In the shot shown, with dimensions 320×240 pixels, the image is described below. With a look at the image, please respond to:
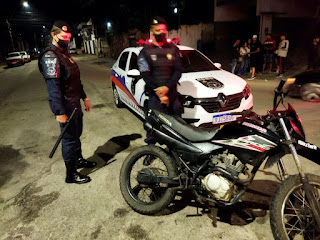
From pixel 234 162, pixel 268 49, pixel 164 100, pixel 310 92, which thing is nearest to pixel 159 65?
pixel 164 100

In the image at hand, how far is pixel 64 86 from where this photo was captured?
3.12m

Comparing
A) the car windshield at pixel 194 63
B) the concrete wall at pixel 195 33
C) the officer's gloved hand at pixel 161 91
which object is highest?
the concrete wall at pixel 195 33

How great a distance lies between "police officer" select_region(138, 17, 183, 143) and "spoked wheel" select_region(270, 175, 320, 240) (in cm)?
194

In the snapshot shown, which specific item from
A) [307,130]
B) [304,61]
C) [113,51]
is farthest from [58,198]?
[113,51]

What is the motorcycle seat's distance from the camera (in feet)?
7.68

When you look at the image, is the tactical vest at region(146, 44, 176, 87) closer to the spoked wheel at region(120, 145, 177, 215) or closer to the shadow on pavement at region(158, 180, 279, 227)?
the spoked wheel at region(120, 145, 177, 215)

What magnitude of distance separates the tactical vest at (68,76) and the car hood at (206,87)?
1721mm

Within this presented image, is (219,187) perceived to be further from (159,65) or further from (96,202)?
(159,65)

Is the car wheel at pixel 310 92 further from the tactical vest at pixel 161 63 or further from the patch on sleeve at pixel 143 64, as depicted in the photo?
the patch on sleeve at pixel 143 64

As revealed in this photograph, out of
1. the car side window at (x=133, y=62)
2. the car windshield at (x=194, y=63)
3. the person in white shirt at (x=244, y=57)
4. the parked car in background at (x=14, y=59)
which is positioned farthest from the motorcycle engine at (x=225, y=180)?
the parked car in background at (x=14, y=59)

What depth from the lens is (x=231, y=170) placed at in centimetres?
227

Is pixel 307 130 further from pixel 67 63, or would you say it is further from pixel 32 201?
pixel 32 201

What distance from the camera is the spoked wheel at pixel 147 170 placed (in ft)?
8.64

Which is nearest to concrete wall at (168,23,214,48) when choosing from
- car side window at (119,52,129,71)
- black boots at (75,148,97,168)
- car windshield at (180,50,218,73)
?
car side window at (119,52,129,71)
